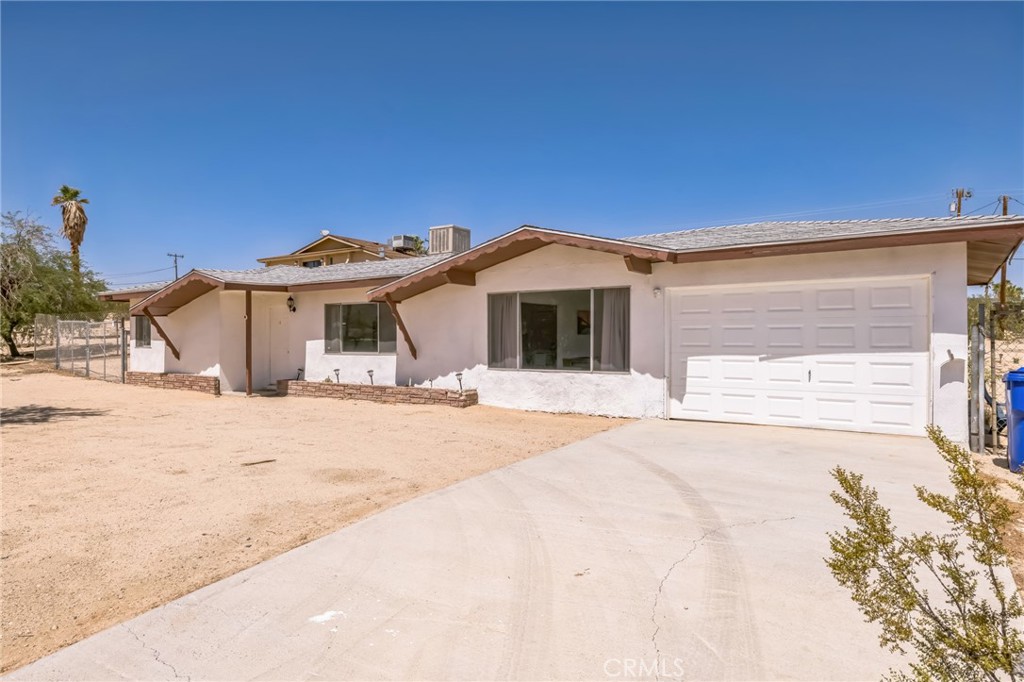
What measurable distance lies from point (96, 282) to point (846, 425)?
3201cm

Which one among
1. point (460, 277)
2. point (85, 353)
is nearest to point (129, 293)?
point (85, 353)

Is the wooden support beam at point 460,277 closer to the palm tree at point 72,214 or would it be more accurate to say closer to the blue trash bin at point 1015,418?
the blue trash bin at point 1015,418

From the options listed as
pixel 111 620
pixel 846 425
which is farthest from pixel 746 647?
pixel 846 425

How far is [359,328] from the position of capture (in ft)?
45.9

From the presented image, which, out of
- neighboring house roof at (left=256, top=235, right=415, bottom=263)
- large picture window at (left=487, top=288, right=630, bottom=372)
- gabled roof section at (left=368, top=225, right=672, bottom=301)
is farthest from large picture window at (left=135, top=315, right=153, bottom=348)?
neighboring house roof at (left=256, top=235, right=415, bottom=263)

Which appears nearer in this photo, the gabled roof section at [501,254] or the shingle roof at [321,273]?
the gabled roof section at [501,254]

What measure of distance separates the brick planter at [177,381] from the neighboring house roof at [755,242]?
591cm

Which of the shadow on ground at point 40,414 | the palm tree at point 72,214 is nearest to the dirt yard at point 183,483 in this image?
the shadow on ground at point 40,414

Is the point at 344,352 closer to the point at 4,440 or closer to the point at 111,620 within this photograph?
the point at 4,440

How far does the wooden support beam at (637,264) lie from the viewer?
9602mm

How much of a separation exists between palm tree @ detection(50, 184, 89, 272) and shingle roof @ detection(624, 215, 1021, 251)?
36.1 m

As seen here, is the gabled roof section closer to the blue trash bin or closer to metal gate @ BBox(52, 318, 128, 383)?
the blue trash bin

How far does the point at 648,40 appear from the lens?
12305 mm

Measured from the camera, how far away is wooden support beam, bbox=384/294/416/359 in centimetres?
1237
